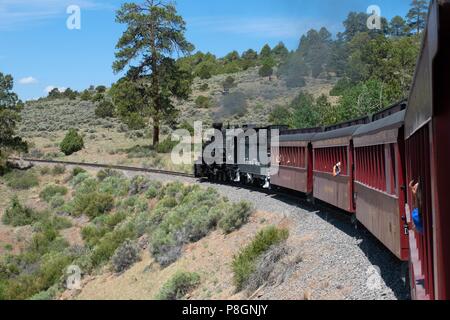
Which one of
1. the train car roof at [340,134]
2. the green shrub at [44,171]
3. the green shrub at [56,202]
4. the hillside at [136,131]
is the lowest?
the green shrub at [56,202]

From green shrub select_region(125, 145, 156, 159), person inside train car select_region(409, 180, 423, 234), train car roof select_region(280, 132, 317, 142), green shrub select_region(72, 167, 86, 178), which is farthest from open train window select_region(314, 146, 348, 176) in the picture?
green shrub select_region(125, 145, 156, 159)

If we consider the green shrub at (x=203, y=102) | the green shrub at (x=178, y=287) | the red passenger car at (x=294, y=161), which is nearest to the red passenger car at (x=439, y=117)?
the green shrub at (x=178, y=287)

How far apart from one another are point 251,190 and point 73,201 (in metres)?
14.9

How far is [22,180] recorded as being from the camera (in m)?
48.7

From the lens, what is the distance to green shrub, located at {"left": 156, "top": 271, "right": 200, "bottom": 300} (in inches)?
619

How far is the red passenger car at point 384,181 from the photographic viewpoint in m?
8.89

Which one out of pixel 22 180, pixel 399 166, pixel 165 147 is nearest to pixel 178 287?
pixel 399 166

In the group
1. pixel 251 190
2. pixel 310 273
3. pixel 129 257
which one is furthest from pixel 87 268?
pixel 310 273

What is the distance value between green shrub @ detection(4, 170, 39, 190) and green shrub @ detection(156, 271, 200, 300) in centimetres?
3490

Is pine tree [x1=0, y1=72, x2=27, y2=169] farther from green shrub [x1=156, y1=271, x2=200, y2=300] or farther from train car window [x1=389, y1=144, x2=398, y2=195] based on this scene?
A: train car window [x1=389, y1=144, x2=398, y2=195]

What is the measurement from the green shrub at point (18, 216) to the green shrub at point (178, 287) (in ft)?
76.3

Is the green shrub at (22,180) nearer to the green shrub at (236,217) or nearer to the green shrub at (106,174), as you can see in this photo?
the green shrub at (106,174)

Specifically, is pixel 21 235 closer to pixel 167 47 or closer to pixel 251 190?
pixel 251 190

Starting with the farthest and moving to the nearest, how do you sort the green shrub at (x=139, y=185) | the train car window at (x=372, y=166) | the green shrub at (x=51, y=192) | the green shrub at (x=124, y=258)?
1. the green shrub at (x=51, y=192)
2. the green shrub at (x=139, y=185)
3. the green shrub at (x=124, y=258)
4. the train car window at (x=372, y=166)
